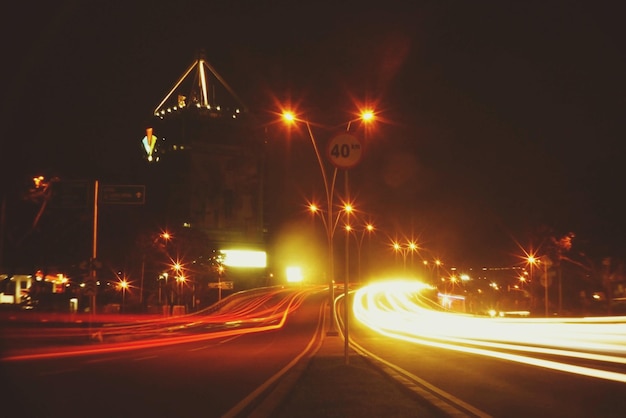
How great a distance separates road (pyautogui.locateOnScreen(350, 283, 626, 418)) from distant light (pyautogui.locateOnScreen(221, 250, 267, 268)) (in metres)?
97.2

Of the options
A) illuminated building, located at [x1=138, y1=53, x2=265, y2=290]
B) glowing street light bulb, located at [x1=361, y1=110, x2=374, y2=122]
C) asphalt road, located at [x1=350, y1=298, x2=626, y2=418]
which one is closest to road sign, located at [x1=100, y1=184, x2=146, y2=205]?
glowing street light bulb, located at [x1=361, y1=110, x2=374, y2=122]

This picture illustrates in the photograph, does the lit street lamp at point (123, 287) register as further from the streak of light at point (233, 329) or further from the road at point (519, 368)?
the road at point (519, 368)

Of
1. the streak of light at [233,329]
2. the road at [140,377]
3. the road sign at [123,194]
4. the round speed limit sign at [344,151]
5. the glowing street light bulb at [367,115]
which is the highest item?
the glowing street light bulb at [367,115]

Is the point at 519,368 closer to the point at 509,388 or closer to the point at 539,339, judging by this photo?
the point at 509,388

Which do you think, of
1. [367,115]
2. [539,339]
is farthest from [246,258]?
[367,115]

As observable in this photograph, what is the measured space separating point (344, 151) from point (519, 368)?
6.83 metres

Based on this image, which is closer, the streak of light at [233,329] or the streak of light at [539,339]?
the streak of light at [539,339]

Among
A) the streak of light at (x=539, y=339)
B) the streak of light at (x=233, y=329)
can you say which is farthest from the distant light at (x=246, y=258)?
the streak of light at (x=539, y=339)

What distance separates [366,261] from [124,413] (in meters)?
118

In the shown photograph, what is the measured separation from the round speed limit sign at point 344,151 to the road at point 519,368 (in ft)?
15.0

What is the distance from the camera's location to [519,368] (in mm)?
15742

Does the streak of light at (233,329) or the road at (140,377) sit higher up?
the road at (140,377)

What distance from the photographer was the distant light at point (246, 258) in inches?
4946

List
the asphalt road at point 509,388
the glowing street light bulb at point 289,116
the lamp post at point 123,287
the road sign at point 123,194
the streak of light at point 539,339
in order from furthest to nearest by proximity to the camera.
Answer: the lamp post at point 123,287
the road sign at point 123,194
the glowing street light bulb at point 289,116
the streak of light at point 539,339
the asphalt road at point 509,388
